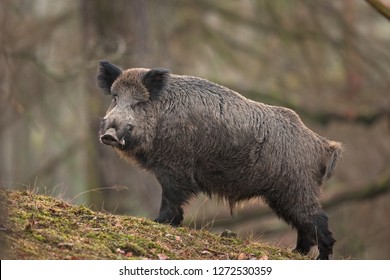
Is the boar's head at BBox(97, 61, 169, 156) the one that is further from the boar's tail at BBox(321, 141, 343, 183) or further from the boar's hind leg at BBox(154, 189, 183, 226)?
the boar's tail at BBox(321, 141, 343, 183)

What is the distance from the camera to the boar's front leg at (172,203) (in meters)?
8.95

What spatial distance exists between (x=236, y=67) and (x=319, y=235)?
9962 mm

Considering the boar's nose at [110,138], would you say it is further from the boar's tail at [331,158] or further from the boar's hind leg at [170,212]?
the boar's tail at [331,158]

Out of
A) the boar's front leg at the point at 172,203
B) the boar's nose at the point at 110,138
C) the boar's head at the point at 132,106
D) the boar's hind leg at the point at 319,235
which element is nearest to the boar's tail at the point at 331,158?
the boar's hind leg at the point at 319,235

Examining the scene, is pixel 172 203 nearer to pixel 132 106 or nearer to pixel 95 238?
pixel 132 106

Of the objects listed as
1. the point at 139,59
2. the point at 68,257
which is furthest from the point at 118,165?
the point at 68,257

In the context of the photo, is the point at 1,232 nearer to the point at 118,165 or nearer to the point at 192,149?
the point at 192,149

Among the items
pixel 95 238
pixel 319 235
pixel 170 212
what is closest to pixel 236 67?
pixel 319 235

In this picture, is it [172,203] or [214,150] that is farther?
[214,150]

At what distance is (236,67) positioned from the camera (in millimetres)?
18859

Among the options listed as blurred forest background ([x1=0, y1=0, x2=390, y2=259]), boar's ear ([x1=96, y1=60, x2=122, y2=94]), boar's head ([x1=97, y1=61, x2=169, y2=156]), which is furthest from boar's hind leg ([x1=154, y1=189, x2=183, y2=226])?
blurred forest background ([x1=0, y1=0, x2=390, y2=259])

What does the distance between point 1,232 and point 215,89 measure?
437cm

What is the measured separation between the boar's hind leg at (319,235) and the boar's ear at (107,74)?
2.80m

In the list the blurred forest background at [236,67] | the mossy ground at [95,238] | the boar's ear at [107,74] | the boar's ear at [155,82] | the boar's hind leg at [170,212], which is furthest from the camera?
the blurred forest background at [236,67]
